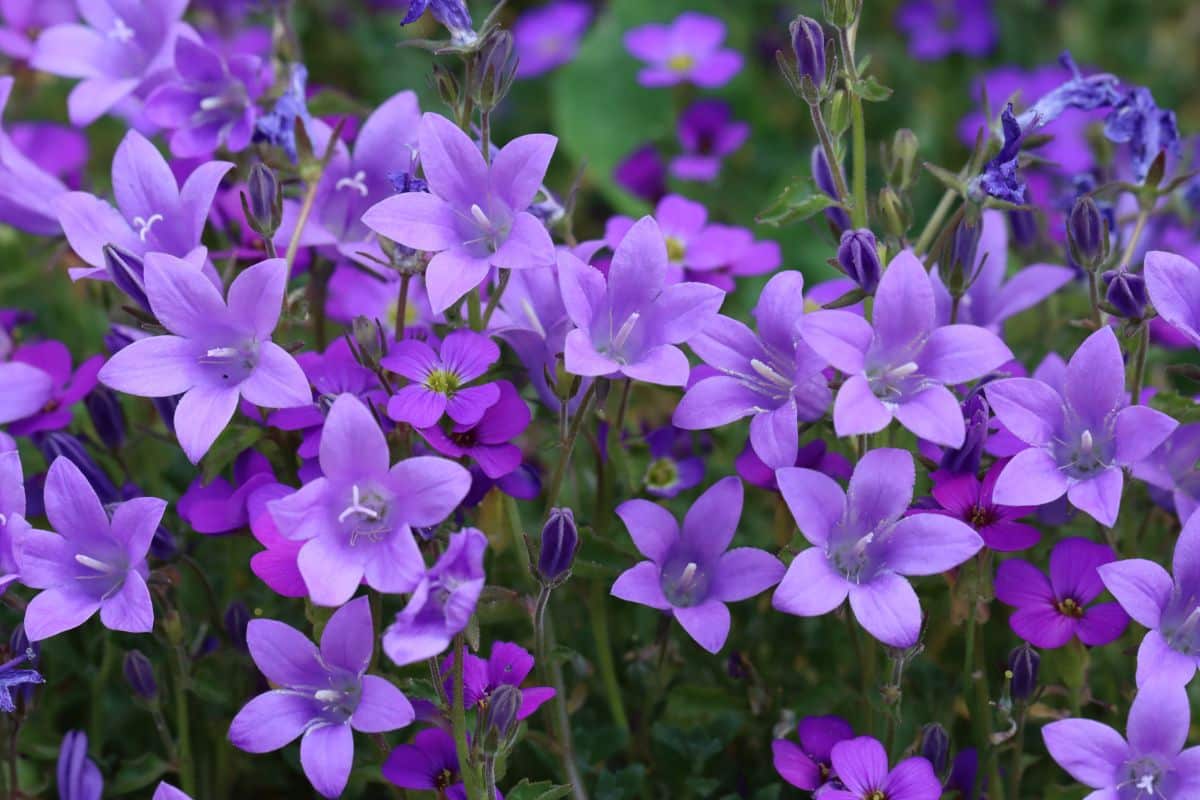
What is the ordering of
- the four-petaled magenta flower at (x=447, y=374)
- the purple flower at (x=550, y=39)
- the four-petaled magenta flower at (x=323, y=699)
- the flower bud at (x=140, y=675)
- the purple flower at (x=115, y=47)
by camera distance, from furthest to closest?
the purple flower at (x=550, y=39) < the purple flower at (x=115, y=47) < the flower bud at (x=140, y=675) < the four-petaled magenta flower at (x=447, y=374) < the four-petaled magenta flower at (x=323, y=699)

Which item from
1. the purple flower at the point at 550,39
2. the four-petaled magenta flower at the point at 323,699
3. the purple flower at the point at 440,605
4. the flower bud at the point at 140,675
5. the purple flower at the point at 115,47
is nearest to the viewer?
the purple flower at the point at 440,605

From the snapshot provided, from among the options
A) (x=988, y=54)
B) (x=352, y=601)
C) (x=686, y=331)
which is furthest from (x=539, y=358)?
(x=988, y=54)

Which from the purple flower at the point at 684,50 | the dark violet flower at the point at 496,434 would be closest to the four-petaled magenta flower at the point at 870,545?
the dark violet flower at the point at 496,434

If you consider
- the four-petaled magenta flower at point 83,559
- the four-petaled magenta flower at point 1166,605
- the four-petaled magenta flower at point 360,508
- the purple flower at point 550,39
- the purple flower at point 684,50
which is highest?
the four-petaled magenta flower at point 360,508

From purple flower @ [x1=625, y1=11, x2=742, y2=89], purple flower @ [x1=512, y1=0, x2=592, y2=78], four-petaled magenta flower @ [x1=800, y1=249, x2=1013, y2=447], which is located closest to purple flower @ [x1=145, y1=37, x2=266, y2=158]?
four-petaled magenta flower @ [x1=800, y1=249, x2=1013, y2=447]

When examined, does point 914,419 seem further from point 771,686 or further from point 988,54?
point 988,54

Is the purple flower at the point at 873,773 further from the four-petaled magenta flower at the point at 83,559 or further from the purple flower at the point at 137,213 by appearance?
the purple flower at the point at 137,213
